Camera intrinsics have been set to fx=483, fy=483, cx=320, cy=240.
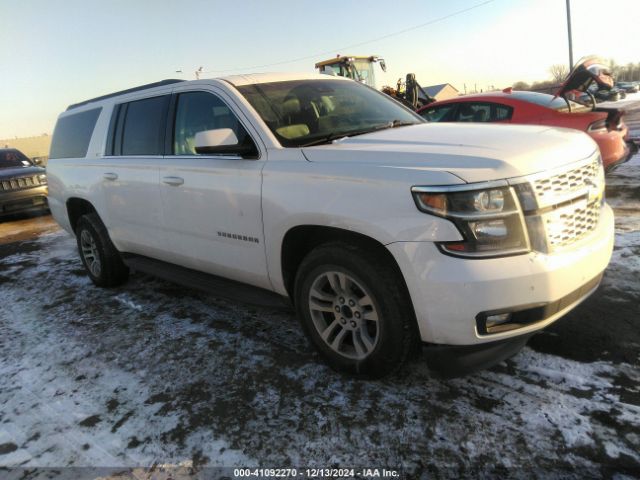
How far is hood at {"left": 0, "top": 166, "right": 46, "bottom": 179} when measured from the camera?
10641 mm

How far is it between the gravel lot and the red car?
7.78ft

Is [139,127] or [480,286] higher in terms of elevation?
[139,127]

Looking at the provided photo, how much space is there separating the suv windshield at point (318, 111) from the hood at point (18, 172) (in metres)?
9.47

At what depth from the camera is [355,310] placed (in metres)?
2.76

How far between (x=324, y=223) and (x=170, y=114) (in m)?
1.96

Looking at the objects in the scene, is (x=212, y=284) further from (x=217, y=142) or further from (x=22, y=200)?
(x=22, y=200)

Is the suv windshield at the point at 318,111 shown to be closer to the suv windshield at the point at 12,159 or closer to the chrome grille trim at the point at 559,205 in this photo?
the chrome grille trim at the point at 559,205

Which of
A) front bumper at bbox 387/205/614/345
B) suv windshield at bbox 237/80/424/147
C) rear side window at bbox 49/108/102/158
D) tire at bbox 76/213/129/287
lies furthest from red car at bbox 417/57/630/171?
tire at bbox 76/213/129/287

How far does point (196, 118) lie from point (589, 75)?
446 centimetres

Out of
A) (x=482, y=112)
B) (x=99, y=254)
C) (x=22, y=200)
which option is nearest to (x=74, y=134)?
(x=99, y=254)

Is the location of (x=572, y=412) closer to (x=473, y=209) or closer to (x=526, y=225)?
(x=526, y=225)

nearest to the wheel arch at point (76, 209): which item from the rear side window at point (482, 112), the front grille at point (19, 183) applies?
the rear side window at point (482, 112)

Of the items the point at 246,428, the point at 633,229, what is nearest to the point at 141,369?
the point at 246,428

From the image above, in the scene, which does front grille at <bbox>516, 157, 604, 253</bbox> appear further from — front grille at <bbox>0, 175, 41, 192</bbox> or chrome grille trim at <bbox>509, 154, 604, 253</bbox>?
front grille at <bbox>0, 175, 41, 192</bbox>
